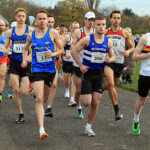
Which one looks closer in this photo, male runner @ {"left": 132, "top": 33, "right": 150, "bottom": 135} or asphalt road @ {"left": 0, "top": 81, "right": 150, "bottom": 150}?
asphalt road @ {"left": 0, "top": 81, "right": 150, "bottom": 150}

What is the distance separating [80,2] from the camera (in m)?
62.2

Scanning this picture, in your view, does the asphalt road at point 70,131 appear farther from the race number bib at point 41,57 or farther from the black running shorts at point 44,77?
the race number bib at point 41,57

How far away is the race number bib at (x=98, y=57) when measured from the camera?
232 inches

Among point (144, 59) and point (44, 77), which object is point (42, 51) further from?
point (144, 59)

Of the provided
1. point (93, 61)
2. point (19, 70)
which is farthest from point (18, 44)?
point (93, 61)

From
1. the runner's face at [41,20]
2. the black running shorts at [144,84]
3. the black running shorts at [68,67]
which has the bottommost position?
the black running shorts at [68,67]

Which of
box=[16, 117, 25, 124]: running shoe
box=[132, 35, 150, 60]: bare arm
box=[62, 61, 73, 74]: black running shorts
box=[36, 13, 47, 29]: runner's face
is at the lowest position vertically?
box=[16, 117, 25, 124]: running shoe

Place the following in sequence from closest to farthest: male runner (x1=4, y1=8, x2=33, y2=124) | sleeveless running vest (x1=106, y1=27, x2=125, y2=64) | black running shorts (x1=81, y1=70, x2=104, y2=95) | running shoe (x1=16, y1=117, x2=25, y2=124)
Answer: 1. black running shorts (x1=81, y1=70, x2=104, y2=95)
2. running shoe (x1=16, y1=117, x2=25, y2=124)
3. male runner (x1=4, y1=8, x2=33, y2=124)
4. sleeveless running vest (x1=106, y1=27, x2=125, y2=64)

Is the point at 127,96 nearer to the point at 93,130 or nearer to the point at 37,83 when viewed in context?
the point at 93,130

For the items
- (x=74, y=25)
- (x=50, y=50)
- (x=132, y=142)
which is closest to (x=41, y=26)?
(x=50, y=50)

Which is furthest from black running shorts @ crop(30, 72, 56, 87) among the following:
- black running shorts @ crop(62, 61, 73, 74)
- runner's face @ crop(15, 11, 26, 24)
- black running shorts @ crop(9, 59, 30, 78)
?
black running shorts @ crop(62, 61, 73, 74)

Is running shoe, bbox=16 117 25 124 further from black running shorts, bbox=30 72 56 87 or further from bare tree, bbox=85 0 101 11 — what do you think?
bare tree, bbox=85 0 101 11

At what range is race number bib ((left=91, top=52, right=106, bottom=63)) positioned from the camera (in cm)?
589

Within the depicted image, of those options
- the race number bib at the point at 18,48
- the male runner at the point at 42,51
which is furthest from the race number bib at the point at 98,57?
the race number bib at the point at 18,48
